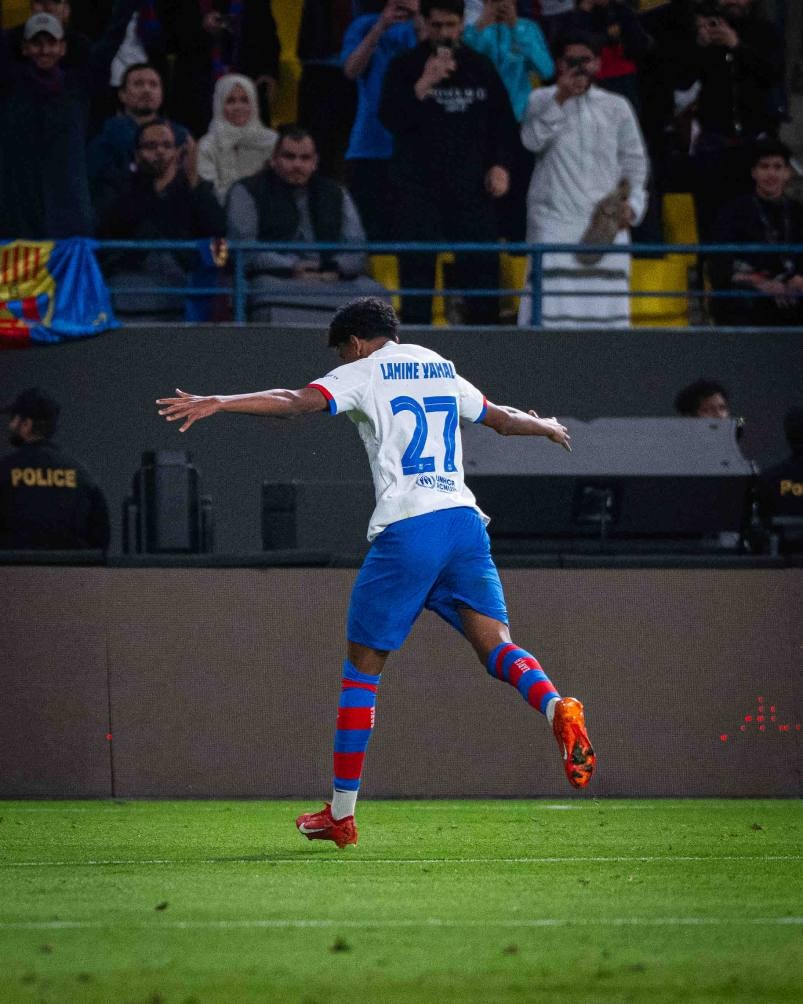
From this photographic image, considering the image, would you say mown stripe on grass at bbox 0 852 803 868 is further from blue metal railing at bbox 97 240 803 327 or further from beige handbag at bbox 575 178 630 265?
beige handbag at bbox 575 178 630 265

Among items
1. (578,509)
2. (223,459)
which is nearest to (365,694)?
(578,509)

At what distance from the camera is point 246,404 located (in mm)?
6742

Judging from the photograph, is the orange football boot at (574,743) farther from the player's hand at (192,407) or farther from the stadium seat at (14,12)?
the stadium seat at (14,12)

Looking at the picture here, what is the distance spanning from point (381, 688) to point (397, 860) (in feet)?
11.5

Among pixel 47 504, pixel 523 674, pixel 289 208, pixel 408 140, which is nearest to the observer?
pixel 523 674

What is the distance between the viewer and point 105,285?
1394 cm

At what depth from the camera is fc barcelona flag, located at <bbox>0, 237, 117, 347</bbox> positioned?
13.5 meters

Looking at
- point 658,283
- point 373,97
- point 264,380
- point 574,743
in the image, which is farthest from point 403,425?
point 658,283

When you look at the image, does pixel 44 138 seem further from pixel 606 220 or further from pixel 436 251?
pixel 606 220

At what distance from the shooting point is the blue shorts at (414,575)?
7152mm

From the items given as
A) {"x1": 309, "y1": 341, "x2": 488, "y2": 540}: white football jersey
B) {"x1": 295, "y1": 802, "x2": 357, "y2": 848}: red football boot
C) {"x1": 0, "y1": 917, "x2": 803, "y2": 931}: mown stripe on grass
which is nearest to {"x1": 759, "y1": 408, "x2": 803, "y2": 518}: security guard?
{"x1": 309, "y1": 341, "x2": 488, "y2": 540}: white football jersey

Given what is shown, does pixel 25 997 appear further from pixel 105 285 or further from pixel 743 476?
pixel 105 285

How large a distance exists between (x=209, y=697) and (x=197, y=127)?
6.01 meters

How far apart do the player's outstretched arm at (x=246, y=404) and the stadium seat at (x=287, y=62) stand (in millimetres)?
8673
